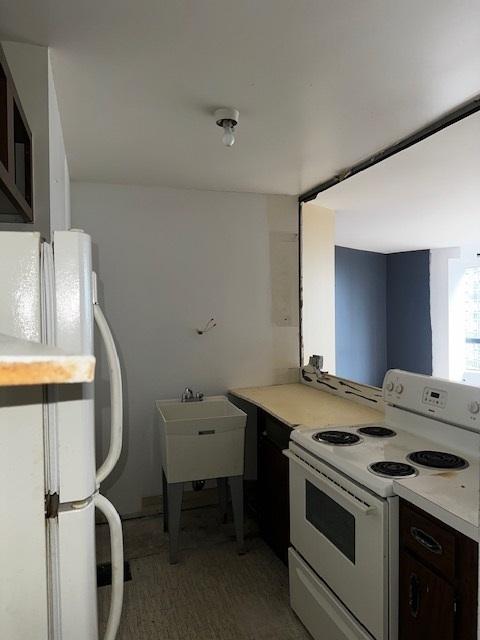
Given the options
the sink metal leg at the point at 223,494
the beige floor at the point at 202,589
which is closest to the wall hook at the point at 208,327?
the sink metal leg at the point at 223,494

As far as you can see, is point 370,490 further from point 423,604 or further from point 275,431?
point 275,431

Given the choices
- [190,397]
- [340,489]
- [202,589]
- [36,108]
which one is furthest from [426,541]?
[190,397]

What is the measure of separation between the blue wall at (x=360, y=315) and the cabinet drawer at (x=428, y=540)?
137 inches

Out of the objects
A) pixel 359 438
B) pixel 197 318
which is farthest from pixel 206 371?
pixel 359 438

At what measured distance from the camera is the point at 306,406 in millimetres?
2684

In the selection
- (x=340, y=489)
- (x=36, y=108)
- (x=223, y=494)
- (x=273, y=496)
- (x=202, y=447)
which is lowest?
(x=223, y=494)

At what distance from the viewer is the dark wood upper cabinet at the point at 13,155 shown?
1.14 meters

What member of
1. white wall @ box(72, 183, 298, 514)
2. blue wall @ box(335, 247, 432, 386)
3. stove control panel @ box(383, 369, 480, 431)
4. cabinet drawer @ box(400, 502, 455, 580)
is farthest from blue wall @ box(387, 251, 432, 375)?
cabinet drawer @ box(400, 502, 455, 580)

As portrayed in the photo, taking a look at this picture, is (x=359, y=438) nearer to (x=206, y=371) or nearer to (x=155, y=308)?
(x=206, y=371)

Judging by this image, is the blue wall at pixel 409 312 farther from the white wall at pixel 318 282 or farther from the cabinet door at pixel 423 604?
the cabinet door at pixel 423 604

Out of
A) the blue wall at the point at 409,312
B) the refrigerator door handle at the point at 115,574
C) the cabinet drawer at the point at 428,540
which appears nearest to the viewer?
the refrigerator door handle at the point at 115,574

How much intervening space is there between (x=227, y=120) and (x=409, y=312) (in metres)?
4.08

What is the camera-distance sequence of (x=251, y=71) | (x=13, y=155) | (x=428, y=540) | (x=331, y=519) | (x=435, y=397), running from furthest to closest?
(x=435, y=397) → (x=331, y=519) → (x=251, y=71) → (x=428, y=540) → (x=13, y=155)

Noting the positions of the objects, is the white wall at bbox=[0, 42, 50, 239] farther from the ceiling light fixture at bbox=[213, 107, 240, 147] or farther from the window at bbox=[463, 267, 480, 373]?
the window at bbox=[463, 267, 480, 373]
